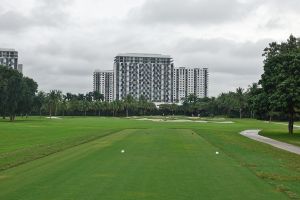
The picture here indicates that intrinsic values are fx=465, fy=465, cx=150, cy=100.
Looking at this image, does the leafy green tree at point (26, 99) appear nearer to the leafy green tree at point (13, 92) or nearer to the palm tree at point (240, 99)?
the leafy green tree at point (13, 92)

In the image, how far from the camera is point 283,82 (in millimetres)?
56062

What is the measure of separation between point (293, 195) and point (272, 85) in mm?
49658

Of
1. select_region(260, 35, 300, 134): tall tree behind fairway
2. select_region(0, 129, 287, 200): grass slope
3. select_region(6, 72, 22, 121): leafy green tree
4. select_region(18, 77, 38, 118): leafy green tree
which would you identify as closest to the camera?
select_region(0, 129, 287, 200): grass slope

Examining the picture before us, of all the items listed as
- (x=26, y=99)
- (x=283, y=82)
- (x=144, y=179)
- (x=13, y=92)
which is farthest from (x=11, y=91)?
(x=144, y=179)

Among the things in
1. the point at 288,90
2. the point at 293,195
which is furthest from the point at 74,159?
the point at 288,90

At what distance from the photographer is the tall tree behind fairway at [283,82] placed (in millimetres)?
55500

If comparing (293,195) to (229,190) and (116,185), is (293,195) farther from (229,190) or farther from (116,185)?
(116,185)

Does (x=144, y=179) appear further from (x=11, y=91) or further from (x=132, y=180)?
(x=11, y=91)

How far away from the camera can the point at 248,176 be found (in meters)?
17.3

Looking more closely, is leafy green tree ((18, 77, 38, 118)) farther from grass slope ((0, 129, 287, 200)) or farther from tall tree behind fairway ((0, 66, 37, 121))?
grass slope ((0, 129, 287, 200))

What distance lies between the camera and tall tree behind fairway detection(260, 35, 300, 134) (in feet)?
182

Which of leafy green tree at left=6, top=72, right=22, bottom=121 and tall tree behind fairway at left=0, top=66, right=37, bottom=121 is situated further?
leafy green tree at left=6, top=72, right=22, bottom=121

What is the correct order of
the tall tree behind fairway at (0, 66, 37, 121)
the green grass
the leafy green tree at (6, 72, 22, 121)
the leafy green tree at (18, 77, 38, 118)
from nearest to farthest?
1. the green grass
2. the tall tree behind fairway at (0, 66, 37, 121)
3. the leafy green tree at (6, 72, 22, 121)
4. the leafy green tree at (18, 77, 38, 118)

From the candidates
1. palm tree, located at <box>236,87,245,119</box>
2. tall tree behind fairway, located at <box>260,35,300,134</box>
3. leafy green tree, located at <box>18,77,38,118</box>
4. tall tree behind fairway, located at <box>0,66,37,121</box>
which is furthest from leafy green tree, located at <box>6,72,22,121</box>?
palm tree, located at <box>236,87,245,119</box>
